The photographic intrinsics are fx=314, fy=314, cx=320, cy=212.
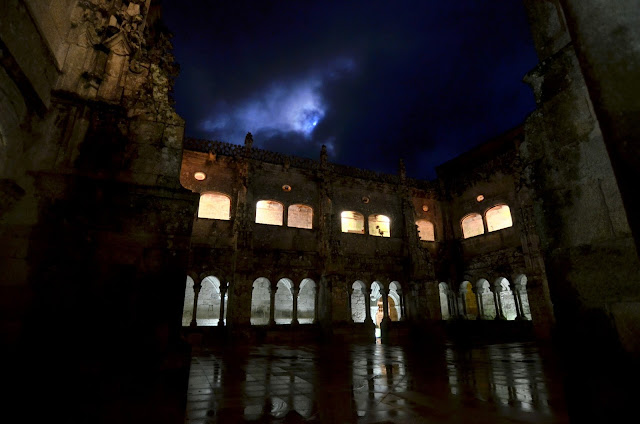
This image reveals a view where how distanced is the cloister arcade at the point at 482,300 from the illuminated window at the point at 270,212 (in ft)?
37.8

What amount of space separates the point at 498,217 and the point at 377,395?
1949cm

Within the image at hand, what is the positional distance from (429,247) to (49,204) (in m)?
20.5

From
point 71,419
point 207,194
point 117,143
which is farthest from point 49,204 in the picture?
point 207,194

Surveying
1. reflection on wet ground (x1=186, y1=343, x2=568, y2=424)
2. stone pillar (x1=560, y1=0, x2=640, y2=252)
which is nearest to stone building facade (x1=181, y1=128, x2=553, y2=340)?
reflection on wet ground (x1=186, y1=343, x2=568, y2=424)

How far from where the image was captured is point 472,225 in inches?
824

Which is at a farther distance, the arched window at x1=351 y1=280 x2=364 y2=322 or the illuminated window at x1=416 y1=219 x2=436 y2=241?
the illuminated window at x1=416 y1=219 x2=436 y2=241

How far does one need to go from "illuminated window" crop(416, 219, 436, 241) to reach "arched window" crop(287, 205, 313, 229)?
25.4 feet

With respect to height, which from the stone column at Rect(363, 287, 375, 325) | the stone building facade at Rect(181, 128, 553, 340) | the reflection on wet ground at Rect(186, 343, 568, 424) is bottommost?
the reflection on wet ground at Rect(186, 343, 568, 424)

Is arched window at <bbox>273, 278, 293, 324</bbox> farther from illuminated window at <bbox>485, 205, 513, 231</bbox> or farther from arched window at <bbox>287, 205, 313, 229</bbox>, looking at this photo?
illuminated window at <bbox>485, 205, 513, 231</bbox>

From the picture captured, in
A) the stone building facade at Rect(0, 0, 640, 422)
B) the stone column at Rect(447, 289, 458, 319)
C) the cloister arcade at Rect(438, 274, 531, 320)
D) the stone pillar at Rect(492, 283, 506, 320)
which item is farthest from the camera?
the stone column at Rect(447, 289, 458, 319)

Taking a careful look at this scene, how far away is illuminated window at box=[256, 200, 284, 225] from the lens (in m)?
18.5

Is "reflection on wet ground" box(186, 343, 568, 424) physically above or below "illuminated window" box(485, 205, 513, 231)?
below

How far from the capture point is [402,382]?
14.6 feet

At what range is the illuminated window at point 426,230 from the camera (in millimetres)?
21531
